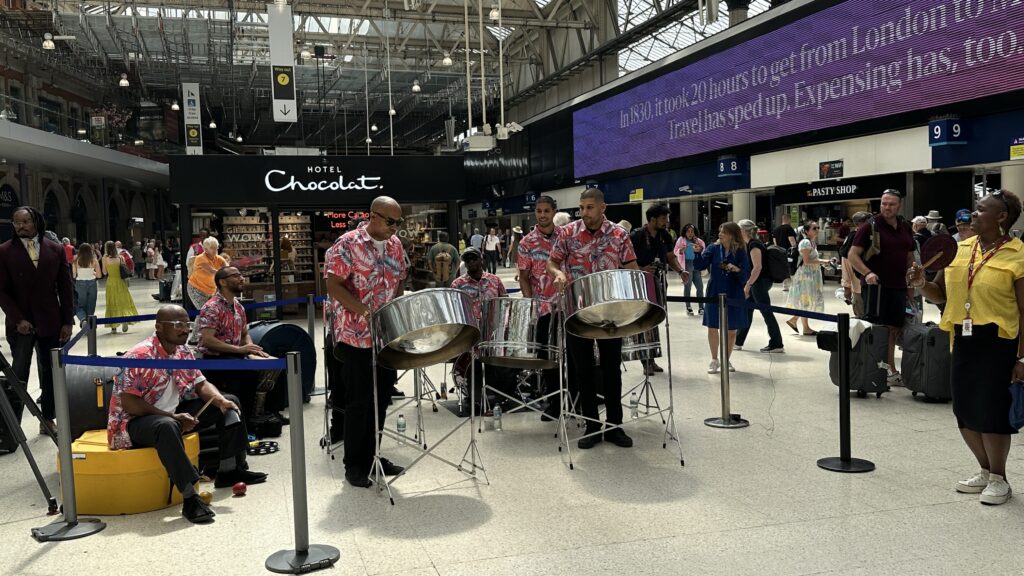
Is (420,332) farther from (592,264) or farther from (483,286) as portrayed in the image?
(483,286)

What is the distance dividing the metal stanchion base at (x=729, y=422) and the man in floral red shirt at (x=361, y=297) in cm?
235

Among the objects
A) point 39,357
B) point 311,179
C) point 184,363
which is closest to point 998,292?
point 184,363

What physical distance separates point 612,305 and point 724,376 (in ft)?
4.19

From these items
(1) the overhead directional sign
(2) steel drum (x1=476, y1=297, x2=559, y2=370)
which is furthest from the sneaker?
(1) the overhead directional sign

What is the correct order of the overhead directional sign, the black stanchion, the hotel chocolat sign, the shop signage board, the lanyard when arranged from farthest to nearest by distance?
the shop signage board < the overhead directional sign < the hotel chocolat sign < the black stanchion < the lanyard

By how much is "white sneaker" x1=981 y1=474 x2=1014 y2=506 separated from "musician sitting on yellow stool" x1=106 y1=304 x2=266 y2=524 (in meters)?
3.62

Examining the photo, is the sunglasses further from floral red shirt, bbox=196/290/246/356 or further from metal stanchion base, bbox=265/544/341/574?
metal stanchion base, bbox=265/544/341/574

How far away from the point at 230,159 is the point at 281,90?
2175 millimetres

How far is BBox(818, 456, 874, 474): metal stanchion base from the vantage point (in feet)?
14.4

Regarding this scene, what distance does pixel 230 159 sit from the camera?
12609 millimetres

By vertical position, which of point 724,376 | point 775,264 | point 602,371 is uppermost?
point 775,264

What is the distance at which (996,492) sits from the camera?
3795 mm

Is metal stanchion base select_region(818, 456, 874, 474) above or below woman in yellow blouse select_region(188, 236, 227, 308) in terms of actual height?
below

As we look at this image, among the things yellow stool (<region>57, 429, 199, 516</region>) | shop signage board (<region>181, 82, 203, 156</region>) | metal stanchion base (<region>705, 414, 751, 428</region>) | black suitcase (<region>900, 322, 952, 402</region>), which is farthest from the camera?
shop signage board (<region>181, 82, 203, 156</region>)
